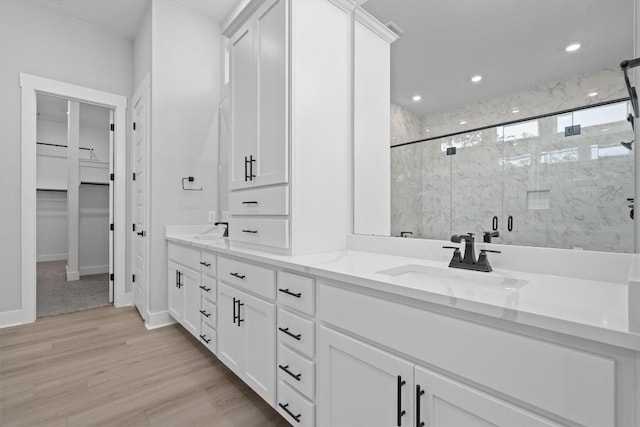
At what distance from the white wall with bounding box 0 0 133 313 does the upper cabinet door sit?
7.89 feet

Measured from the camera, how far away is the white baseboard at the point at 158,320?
2820mm

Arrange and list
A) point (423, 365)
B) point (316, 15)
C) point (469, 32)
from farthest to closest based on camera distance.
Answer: point (316, 15) → point (469, 32) → point (423, 365)

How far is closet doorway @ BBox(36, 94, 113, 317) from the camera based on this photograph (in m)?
3.90

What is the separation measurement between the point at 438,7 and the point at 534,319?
155cm

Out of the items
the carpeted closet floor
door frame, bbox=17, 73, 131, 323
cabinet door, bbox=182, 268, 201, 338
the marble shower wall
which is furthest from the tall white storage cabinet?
the carpeted closet floor

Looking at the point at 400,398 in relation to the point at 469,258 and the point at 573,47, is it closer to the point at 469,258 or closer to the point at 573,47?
the point at 469,258

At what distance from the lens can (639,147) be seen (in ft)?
2.98

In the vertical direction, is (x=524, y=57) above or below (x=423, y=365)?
above

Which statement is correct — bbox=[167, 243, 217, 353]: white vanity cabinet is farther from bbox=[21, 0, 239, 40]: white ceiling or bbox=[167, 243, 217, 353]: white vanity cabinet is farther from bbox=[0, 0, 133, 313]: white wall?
bbox=[21, 0, 239, 40]: white ceiling

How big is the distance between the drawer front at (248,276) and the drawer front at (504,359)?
0.58 m

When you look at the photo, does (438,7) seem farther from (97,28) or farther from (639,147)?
(97,28)

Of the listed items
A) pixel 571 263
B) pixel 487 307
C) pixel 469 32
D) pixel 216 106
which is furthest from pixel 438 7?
pixel 216 106

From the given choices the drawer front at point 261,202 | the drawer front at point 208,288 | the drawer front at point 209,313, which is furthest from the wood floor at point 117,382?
the drawer front at point 261,202

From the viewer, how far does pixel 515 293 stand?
2.82 feet
